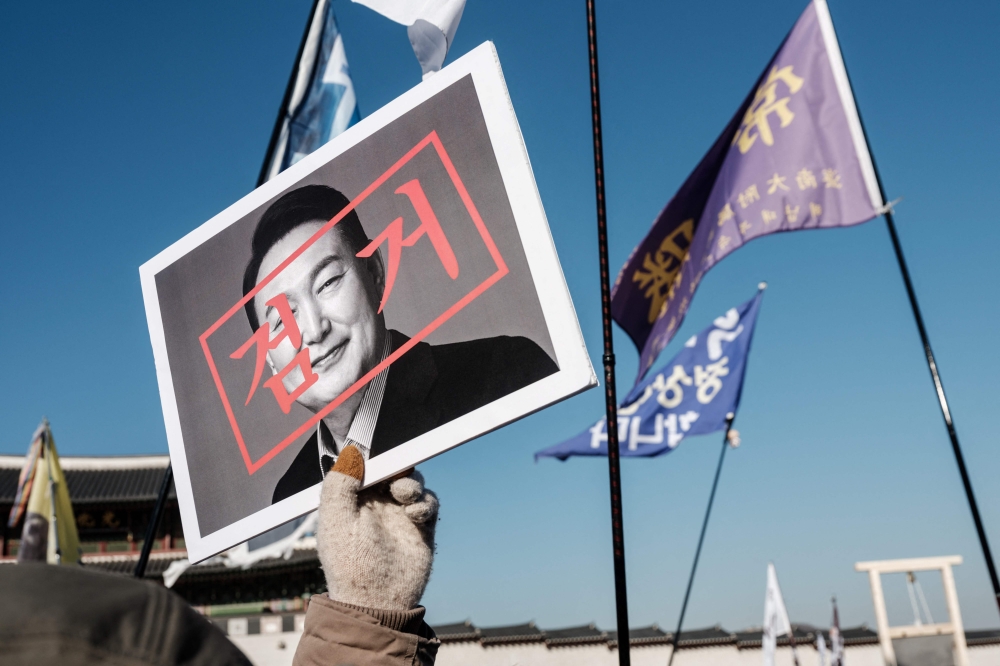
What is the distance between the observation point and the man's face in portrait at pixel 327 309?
1.93 metres

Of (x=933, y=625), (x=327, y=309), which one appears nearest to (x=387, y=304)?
(x=327, y=309)

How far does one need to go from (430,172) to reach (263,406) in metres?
0.76

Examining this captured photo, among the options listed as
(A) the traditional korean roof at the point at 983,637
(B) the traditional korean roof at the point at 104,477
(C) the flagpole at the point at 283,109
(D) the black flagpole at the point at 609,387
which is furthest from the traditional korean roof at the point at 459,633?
(D) the black flagpole at the point at 609,387

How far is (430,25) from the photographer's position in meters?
2.21

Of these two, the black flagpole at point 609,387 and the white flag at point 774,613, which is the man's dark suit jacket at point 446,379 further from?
the white flag at point 774,613

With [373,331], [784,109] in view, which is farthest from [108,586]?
[784,109]

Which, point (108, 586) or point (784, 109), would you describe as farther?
point (784, 109)

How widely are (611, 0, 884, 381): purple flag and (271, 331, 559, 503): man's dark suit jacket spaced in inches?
143

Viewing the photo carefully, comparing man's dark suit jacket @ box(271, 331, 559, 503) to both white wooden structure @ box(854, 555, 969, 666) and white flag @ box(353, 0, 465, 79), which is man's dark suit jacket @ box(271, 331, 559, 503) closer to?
white flag @ box(353, 0, 465, 79)

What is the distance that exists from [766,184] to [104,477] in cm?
2311

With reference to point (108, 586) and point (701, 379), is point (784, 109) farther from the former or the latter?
point (108, 586)

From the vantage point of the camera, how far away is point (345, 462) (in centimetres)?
169

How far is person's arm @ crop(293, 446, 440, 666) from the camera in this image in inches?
54.7

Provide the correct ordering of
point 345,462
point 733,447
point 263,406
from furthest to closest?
point 733,447
point 263,406
point 345,462
